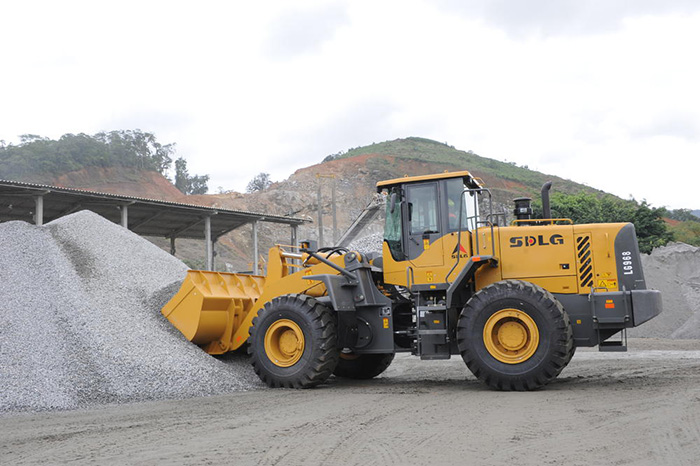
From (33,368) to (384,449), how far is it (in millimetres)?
5438

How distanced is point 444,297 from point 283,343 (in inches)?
95.4

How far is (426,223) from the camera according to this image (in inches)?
371

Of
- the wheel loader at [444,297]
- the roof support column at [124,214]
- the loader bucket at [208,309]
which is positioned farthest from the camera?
the roof support column at [124,214]

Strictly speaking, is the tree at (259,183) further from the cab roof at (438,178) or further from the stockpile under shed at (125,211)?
the cab roof at (438,178)

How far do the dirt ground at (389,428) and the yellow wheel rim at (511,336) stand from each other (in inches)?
19.3

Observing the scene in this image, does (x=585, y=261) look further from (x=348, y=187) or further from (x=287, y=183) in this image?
(x=348, y=187)

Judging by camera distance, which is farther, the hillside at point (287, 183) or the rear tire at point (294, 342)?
the hillside at point (287, 183)

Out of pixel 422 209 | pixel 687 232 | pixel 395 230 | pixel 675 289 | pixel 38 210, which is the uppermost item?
pixel 687 232

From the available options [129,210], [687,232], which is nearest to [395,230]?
[129,210]

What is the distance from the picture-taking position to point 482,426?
6000mm

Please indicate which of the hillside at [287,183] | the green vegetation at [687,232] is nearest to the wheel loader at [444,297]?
the green vegetation at [687,232]

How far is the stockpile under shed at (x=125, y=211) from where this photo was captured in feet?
62.2

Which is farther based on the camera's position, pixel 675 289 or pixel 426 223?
pixel 675 289

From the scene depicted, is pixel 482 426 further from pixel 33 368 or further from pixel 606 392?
pixel 33 368
